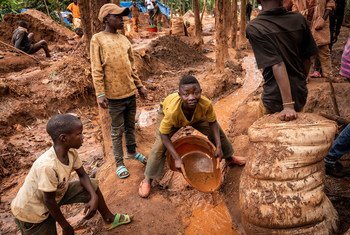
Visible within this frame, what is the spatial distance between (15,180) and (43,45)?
5.84 meters

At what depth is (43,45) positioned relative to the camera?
9.72 meters

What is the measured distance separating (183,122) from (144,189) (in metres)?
0.80

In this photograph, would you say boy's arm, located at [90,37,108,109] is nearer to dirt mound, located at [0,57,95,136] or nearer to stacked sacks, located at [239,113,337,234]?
stacked sacks, located at [239,113,337,234]

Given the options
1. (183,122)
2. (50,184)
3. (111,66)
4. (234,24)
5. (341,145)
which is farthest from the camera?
(234,24)

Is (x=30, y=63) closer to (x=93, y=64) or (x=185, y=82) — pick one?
(x=93, y=64)

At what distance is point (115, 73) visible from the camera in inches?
130

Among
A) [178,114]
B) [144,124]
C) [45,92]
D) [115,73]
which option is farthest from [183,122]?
[45,92]

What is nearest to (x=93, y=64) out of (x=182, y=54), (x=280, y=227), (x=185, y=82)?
(x=185, y=82)

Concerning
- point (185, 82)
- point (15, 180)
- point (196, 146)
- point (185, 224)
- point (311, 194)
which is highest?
point (185, 82)

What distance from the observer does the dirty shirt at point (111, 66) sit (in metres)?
3.17

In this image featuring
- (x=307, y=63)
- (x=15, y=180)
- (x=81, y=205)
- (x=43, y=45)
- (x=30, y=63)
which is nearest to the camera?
(x=307, y=63)

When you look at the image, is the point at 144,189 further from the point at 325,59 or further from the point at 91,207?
the point at 325,59

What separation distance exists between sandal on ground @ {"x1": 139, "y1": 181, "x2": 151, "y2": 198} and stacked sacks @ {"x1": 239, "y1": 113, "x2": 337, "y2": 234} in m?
1.26

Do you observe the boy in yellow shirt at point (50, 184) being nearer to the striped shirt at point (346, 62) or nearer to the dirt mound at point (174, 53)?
the striped shirt at point (346, 62)
